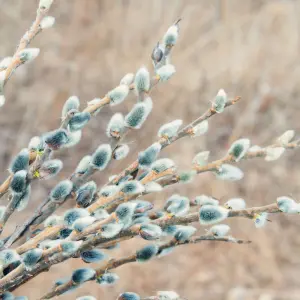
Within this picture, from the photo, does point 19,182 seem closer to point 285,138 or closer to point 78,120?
point 78,120

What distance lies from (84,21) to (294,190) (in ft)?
2.75

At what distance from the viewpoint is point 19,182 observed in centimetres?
31

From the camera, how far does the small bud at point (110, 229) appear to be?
289mm

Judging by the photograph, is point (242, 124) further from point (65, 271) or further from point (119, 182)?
point (119, 182)

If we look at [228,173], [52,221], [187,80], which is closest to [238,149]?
[228,173]

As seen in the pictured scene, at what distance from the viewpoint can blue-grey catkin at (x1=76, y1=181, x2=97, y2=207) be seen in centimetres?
33

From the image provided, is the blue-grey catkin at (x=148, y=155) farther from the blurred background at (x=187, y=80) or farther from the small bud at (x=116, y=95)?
the blurred background at (x=187, y=80)

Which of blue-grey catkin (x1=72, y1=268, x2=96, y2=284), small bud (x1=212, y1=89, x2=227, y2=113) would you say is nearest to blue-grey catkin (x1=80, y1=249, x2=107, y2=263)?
blue-grey catkin (x1=72, y1=268, x2=96, y2=284)

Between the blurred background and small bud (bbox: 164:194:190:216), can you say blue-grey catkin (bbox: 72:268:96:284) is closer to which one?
small bud (bbox: 164:194:190:216)

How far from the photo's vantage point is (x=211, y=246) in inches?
59.3

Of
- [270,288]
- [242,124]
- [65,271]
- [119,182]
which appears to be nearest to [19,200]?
[119,182]

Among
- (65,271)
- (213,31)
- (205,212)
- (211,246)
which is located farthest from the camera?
(213,31)

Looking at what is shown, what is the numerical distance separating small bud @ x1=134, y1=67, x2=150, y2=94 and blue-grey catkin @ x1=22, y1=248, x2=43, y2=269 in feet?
0.35

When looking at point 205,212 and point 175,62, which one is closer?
point 205,212
